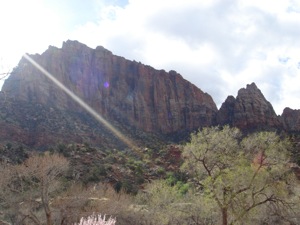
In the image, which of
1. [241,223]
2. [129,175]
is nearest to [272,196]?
[241,223]

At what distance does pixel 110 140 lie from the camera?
243 feet

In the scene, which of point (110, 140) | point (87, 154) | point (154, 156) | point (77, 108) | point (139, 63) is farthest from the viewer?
point (139, 63)

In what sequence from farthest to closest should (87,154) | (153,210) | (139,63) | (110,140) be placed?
(139,63), (110,140), (87,154), (153,210)

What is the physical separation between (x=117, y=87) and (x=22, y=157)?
67267mm

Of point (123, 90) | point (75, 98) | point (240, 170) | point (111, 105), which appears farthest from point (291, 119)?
→ point (240, 170)

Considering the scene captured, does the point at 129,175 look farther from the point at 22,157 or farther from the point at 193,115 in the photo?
the point at 193,115

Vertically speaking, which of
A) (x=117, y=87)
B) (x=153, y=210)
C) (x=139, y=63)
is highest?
(x=139, y=63)

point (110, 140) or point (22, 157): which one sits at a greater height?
point (110, 140)

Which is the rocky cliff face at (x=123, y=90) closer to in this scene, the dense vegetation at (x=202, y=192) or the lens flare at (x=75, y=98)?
the lens flare at (x=75, y=98)

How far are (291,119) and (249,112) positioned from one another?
10.2m

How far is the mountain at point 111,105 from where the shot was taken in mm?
69375

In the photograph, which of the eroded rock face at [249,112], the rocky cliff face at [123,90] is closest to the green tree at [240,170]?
the eroded rock face at [249,112]

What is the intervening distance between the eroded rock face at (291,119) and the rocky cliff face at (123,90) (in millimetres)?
18305

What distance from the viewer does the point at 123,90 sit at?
375 feet
